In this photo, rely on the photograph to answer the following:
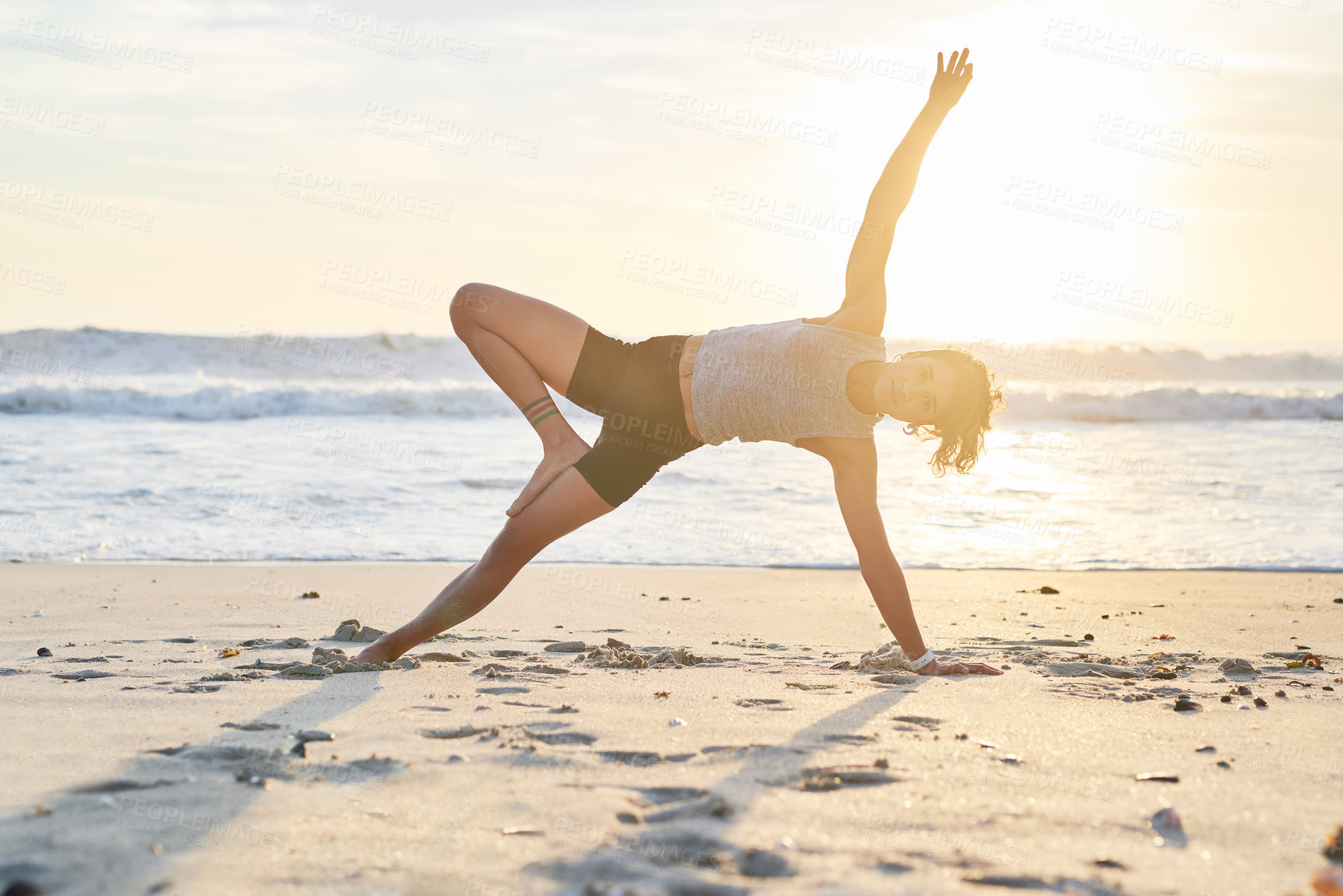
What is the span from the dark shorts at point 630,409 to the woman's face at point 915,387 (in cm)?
65

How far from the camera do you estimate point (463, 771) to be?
7.73ft

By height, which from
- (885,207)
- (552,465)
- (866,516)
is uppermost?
(885,207)

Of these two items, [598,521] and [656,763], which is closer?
[656,763]

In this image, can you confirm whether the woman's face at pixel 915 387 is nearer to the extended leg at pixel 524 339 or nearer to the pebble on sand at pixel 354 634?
the extended leg at pixel 524 339

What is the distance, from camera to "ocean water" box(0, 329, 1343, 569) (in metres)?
7.56

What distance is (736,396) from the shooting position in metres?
3.33

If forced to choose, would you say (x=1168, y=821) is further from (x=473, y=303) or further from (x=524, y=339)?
(x=473, y=303)

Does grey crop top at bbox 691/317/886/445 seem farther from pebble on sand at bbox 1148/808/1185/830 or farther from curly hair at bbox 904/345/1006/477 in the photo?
pebble on sand at bbox 1148/808/1185/830

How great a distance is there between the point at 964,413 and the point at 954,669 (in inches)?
36.2

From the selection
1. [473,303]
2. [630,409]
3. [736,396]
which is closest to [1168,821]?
[736,396]

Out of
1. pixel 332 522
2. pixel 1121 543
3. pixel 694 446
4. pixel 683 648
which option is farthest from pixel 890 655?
pixel 332 522

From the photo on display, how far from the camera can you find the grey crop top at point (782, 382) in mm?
3309

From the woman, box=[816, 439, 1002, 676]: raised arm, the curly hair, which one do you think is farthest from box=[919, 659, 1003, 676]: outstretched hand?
the curly hair

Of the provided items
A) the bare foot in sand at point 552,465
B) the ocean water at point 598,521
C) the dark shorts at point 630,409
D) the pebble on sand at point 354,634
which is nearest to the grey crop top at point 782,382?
the dark shorts at point 630,409
